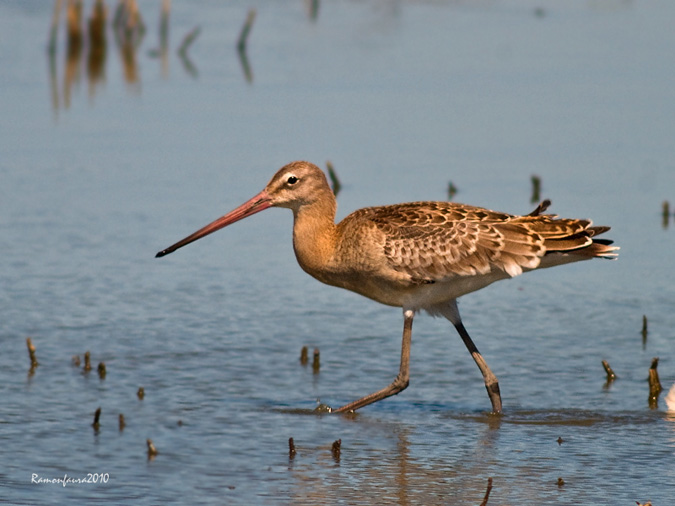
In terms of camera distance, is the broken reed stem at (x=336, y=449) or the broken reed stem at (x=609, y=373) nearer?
the broken reed stem at (x=336, y=449)

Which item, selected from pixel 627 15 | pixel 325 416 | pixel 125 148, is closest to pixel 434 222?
pixel 325 416

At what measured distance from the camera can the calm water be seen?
745 centimetres

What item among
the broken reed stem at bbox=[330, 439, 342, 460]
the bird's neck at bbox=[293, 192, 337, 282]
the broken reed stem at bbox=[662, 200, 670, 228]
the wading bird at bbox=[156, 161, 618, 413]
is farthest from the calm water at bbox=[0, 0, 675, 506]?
the bird's neck at bbox=[293, 192, 337, 282]

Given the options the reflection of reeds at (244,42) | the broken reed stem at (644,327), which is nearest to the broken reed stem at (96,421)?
the broken reed stem at (644,327)

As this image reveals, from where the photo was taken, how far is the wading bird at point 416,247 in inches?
334

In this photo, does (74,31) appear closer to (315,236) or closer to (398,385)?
(315,236)

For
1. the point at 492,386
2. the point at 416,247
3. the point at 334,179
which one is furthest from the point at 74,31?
the point at 492,386

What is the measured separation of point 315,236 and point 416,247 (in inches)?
27.0

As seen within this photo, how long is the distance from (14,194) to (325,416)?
5836 mm

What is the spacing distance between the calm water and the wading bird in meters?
0.69

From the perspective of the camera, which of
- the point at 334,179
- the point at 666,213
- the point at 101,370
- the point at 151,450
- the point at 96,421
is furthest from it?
the point at 334,179

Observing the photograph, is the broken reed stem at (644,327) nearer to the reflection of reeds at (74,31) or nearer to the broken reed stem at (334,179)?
the broken reed stem at (334,179)

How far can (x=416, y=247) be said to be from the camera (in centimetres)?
849

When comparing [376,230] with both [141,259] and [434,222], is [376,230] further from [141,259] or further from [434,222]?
[141,259]
